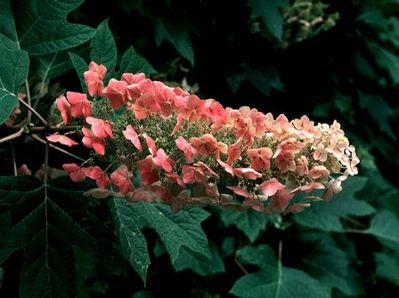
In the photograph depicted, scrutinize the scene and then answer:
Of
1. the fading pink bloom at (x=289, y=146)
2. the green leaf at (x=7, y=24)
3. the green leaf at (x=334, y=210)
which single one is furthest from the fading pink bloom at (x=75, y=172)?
the green leaf at (x=334, y=210)

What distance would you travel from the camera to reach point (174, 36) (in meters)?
2.48

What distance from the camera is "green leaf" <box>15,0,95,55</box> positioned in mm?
1731

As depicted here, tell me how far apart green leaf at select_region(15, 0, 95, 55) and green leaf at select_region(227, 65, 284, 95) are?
1.14 metres

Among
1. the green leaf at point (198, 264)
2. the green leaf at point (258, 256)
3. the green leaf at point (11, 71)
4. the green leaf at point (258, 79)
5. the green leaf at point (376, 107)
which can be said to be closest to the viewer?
the green leaf at point (11, 71)

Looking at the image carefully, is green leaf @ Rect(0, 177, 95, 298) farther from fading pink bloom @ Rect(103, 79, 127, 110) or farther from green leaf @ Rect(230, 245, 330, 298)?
green leaf @ Rect(230, 245, 330, 298)

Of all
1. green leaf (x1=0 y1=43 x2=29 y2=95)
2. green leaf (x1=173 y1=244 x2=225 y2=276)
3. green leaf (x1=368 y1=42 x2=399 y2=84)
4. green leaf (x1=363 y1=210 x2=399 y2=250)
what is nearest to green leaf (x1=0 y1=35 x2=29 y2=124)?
green leaf (x1=0 y1=43 x2=29 y2=95)

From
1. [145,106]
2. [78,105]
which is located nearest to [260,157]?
[145,106]

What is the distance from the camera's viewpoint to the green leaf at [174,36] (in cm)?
246

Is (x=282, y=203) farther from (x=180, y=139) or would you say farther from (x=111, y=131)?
(x=111, y=131)

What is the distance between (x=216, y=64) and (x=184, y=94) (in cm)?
143

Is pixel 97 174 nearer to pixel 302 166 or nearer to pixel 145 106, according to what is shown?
pixel 145 106

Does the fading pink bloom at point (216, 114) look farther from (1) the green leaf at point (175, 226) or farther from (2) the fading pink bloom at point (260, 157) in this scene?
(1) the green leaf at point (175, 226)

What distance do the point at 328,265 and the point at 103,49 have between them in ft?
5.56

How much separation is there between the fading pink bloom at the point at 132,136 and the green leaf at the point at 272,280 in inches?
52.3
